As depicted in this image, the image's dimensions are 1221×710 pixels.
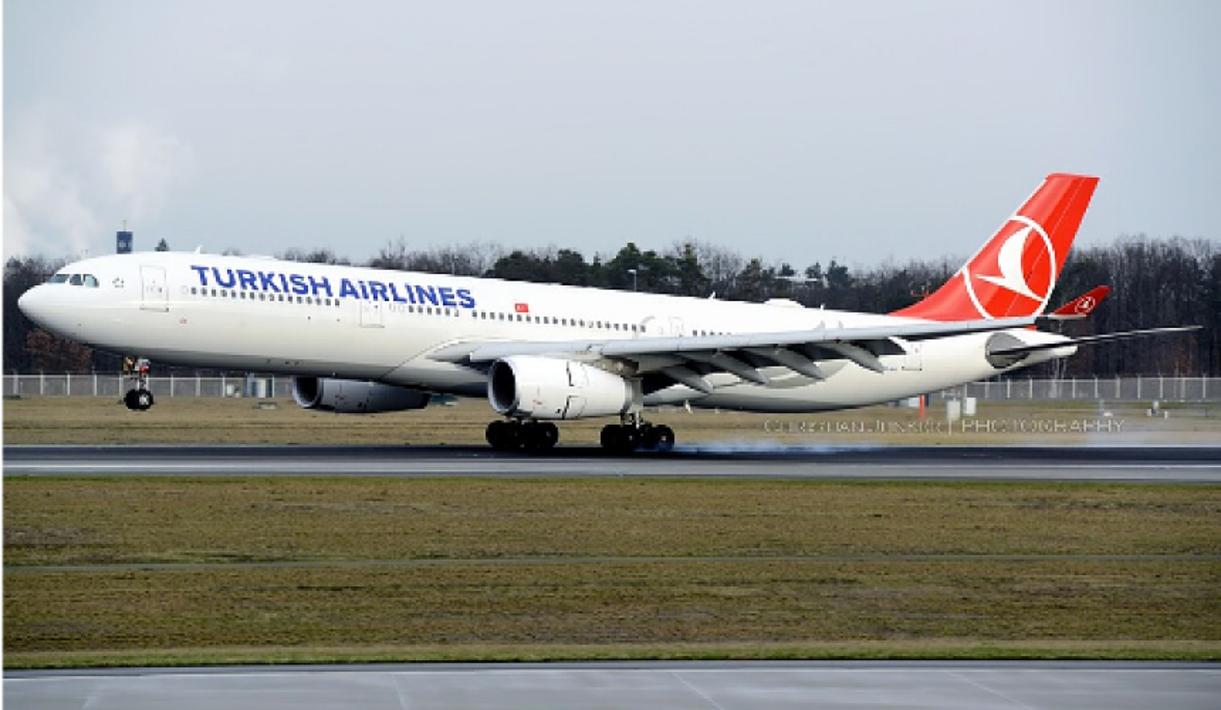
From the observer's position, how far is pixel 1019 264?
4806 cm

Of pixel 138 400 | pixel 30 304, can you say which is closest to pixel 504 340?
pixel 138 400

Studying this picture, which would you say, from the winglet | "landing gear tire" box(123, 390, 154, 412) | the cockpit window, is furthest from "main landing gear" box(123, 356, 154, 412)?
the winglet

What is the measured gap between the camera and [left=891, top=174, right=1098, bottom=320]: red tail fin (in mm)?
47969

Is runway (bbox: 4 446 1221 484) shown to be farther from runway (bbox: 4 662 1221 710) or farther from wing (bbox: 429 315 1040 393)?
runway (bbox: 4 662 1221 710)

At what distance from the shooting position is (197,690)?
11.8m

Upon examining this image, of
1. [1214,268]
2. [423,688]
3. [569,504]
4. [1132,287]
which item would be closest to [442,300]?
[569,504]

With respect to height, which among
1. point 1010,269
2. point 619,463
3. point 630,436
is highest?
point 1010,269

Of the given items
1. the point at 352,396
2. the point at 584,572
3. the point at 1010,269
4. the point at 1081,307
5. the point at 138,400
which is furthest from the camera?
the point at 1010,269

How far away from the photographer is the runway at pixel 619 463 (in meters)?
32.6

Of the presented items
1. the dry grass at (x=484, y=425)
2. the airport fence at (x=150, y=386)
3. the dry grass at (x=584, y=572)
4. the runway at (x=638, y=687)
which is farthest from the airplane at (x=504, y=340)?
the airport fence at (x=150, y=386)

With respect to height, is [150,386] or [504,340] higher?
[504,340]

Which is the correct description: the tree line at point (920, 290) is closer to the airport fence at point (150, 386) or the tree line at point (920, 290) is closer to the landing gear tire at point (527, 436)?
the airport fence at point (150, 386)

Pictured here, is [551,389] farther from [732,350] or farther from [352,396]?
[352,396]

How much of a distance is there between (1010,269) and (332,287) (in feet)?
65.2
